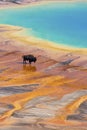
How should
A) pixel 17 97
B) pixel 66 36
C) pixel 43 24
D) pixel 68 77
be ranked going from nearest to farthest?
pixel 17 97 < pixel 68 77 < pixel 66 36 < pixel 43 24

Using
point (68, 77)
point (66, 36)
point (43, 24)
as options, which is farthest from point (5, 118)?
point (43, 24)

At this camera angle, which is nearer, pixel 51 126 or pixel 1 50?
pixel 51 126

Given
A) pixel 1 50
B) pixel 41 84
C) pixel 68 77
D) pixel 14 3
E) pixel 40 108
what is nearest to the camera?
pixel 40 108

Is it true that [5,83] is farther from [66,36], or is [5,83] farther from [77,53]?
[66,36]

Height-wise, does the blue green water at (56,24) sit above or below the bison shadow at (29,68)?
above

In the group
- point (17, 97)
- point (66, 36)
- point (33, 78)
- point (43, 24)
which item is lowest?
point (17, 97)

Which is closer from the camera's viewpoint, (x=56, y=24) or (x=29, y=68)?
(x=29, y=68)

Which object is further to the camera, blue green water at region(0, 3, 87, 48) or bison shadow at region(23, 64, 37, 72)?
blue green water at region(0, 3, 87, 48)

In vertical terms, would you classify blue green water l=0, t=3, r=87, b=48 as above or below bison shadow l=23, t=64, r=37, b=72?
above

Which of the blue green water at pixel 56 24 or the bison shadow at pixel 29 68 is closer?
the bison shadow at pixel 29 68

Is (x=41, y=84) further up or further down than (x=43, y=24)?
further down

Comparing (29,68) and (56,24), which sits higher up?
(56,24)
